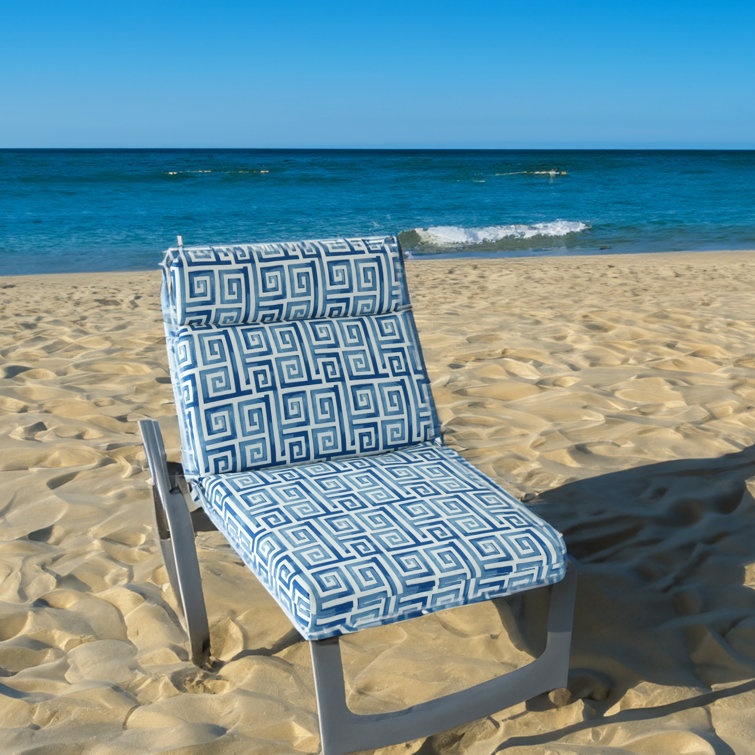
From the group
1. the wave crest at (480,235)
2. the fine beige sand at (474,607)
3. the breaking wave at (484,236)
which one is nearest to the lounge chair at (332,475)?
the fine beige sand at (474,607)

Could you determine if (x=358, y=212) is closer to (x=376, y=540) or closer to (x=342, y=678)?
(x=376, y=540)

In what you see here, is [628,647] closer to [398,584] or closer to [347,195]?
[398,584]

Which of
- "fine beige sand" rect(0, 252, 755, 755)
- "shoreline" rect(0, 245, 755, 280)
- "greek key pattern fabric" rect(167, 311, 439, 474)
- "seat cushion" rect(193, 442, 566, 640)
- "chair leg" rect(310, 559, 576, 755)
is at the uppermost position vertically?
"greek key pattern fabric" rect(167, 311, 439, 474)

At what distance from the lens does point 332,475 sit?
7.13 ft

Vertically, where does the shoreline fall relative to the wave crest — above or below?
above

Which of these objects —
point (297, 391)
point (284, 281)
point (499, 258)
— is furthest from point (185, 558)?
point (499, 258)

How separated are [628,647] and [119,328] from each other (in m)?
4.42

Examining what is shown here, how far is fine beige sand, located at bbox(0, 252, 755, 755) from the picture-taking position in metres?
1.88

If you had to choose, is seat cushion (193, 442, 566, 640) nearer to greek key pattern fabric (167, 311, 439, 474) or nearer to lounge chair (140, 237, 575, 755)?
lounge chair (140, 237, 575, 755)

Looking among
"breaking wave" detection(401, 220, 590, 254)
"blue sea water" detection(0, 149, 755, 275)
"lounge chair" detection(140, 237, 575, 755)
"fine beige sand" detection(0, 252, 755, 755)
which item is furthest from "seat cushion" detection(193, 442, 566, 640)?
"breaking wave" detection(401, 220, 590, 254)

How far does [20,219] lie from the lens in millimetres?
17266

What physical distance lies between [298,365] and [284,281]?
0.85 ft

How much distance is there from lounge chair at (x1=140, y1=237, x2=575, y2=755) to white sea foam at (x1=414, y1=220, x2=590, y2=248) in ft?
39.0

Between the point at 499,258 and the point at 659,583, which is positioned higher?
the point at 659,583
